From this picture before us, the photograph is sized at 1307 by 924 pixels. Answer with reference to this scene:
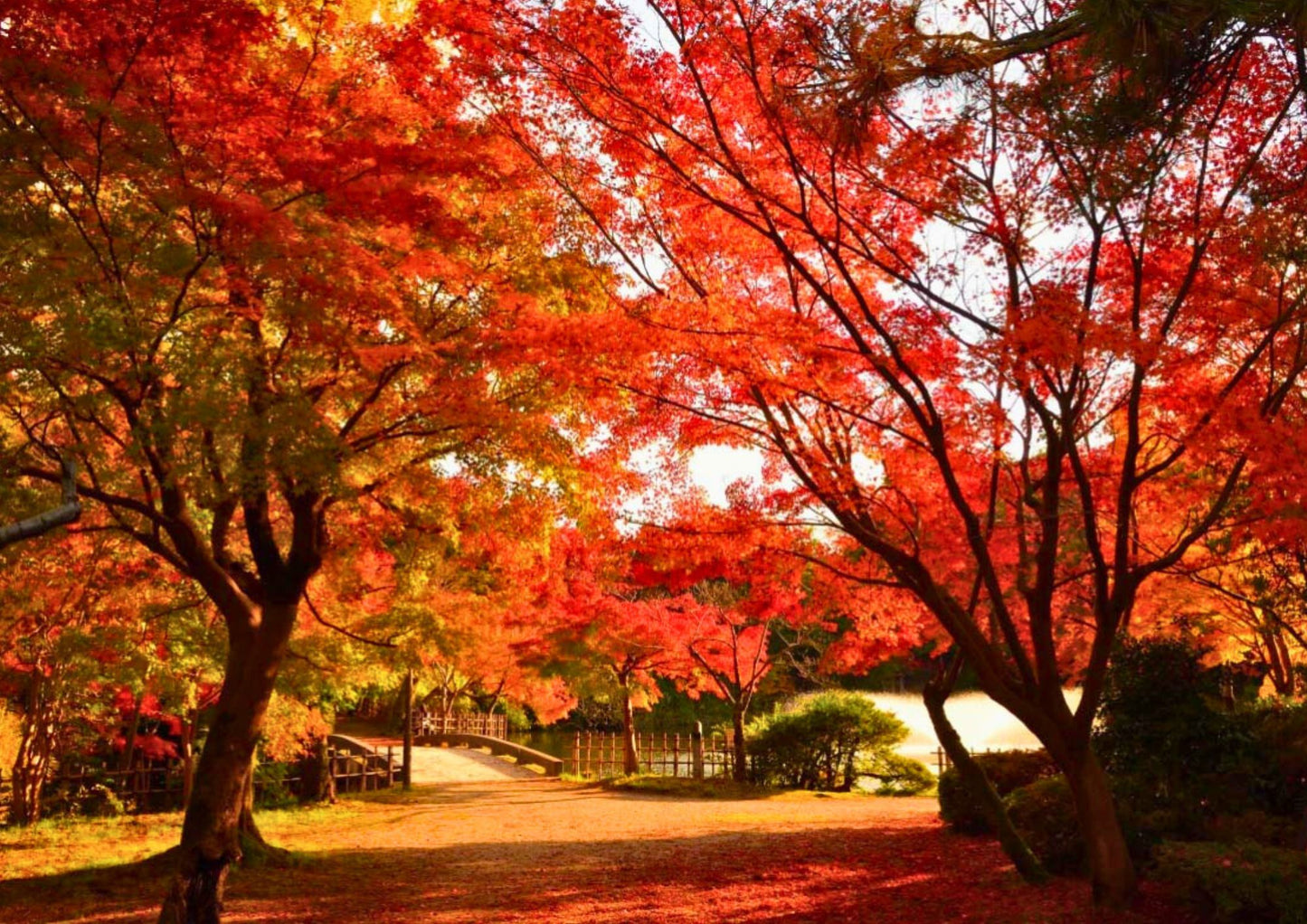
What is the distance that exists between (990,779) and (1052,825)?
9.12ft

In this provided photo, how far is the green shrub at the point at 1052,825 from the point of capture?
8.95m

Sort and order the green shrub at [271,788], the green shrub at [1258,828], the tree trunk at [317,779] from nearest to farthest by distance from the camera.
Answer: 1. the green shrub at [1258,828]
2. the green shrub at [271,788]
3. the tree trunk at [317,779]

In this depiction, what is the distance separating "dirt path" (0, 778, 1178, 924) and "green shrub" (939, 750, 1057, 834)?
0.28 metres

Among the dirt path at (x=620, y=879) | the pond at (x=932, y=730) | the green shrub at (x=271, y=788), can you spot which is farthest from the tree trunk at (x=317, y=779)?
the pond at (x=932, y=730)

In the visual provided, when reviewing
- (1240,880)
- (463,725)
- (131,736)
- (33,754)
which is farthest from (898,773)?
(463,725)

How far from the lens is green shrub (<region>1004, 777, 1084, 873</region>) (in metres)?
8.95

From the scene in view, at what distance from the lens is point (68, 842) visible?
45.2 ft

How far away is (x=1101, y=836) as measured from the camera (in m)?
7.64

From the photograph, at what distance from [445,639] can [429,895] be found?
4.82m

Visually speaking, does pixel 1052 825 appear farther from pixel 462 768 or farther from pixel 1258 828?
pixel 462 768

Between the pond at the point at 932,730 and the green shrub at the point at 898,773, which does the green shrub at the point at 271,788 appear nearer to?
the green shrub at the point at 898,773

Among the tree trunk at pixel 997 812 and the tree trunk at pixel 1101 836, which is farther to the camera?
the tree trunk at pixel 997 812

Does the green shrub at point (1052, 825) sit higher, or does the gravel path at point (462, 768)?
the gravel path at point (462, 768)

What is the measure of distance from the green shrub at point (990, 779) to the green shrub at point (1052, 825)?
7.40 ft
